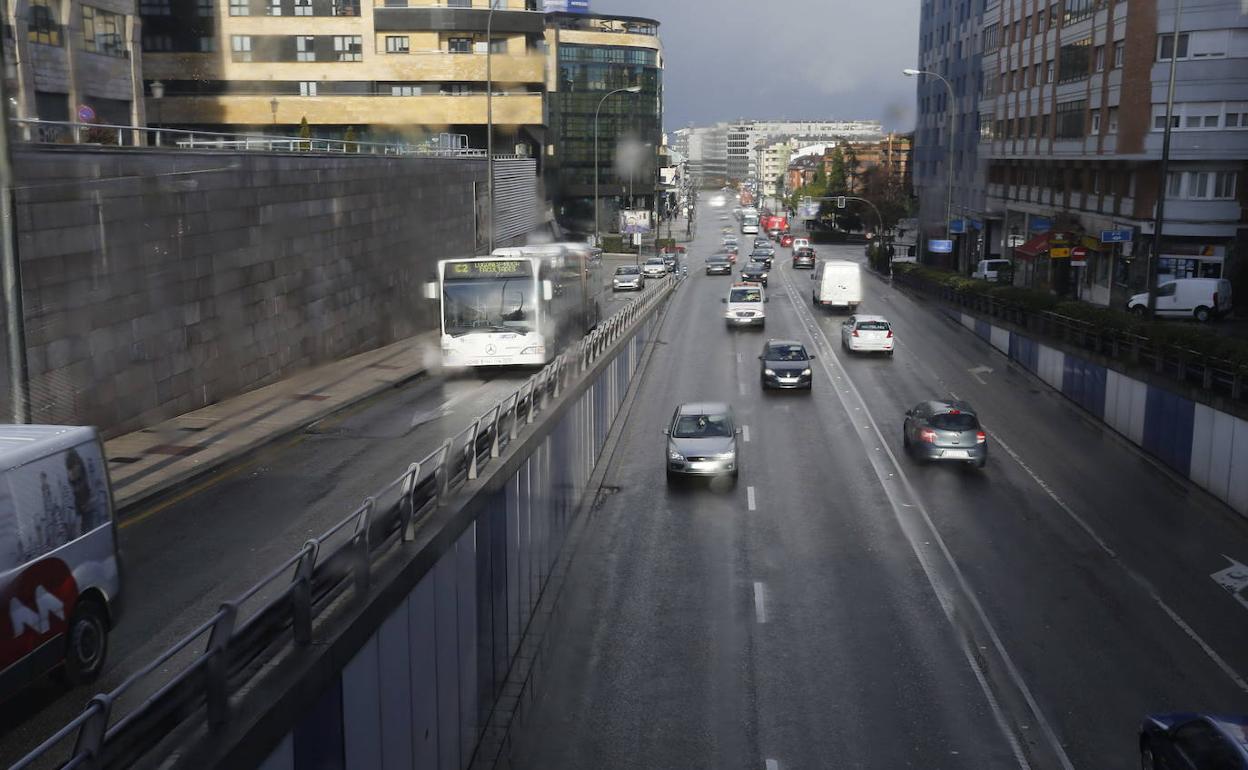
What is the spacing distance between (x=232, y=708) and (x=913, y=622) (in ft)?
38.4

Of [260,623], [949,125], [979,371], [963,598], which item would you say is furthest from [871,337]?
[949,125]

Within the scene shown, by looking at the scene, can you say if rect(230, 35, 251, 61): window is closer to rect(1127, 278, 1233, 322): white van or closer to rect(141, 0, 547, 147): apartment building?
rect(141, 0, 547, 147): apartment building

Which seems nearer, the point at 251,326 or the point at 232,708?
the point at 232,708

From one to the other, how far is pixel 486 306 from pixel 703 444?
631 centimetres

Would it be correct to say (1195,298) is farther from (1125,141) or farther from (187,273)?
(187,273)

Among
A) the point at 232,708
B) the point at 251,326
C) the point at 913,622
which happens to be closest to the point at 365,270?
the point at 251,326

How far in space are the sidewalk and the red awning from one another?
3777 centimetres

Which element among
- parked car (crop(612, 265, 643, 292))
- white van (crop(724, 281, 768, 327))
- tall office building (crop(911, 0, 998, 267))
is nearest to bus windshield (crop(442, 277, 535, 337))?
white van (crop(724, 281, 768, 327))

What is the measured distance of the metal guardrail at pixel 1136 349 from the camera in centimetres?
2387

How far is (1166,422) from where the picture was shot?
26391mm

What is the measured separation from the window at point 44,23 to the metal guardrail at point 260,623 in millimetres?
16058

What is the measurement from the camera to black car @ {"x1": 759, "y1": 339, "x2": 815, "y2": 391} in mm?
35594

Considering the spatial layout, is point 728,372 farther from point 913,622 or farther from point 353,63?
point 353,63

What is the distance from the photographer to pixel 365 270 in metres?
34.1
